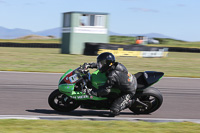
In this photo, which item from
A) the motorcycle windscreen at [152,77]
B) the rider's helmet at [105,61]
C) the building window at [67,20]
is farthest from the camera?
the building window at [67,20]

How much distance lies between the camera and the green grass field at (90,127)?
5.02 meters

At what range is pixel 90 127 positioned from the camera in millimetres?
5316

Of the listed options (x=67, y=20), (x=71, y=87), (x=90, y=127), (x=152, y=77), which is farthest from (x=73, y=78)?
(x=67, y=20)

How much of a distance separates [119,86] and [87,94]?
0.61 metres

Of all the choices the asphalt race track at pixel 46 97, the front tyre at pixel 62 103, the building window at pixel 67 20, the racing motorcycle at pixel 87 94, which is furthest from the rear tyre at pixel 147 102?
the building window at pixel 67 20

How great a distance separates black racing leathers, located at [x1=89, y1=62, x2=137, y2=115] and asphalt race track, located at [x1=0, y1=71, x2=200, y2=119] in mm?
304

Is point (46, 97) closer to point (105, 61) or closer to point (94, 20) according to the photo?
point (105, 61)

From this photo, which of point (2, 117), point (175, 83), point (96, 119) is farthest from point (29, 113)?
point (175, 83)

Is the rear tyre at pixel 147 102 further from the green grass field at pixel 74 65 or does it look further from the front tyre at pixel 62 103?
the green grass field at pixel 74 65

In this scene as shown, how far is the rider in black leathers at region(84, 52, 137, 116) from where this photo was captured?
6.36 metres

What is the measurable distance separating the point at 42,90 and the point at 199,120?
14.5 feet

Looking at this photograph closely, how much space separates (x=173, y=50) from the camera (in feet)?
127

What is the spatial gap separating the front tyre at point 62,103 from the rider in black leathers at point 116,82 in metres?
0.49

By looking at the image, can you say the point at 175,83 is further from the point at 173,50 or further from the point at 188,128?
the point at 173,50
